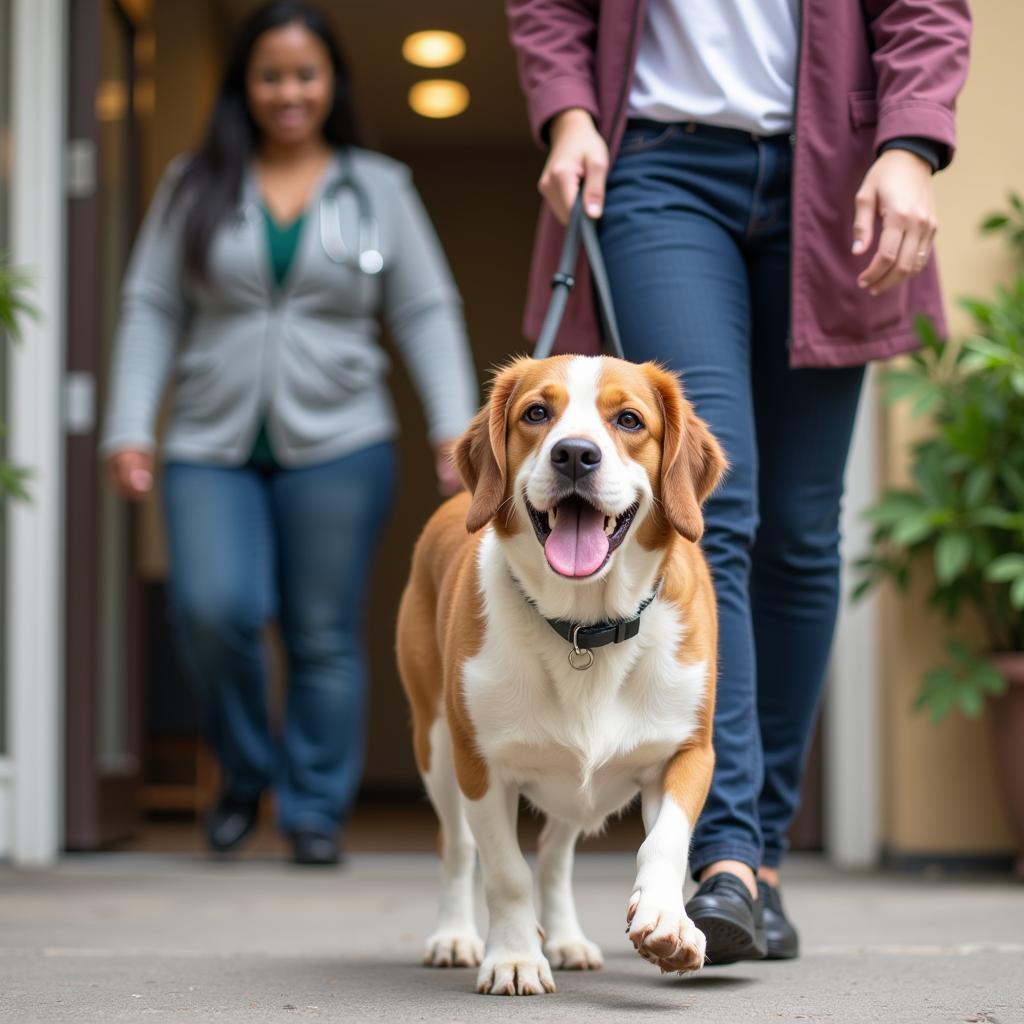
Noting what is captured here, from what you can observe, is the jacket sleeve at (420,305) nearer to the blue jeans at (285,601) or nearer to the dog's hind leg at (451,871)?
the blue jeans at (285,601)

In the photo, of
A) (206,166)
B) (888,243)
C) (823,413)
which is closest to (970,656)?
(823,413)

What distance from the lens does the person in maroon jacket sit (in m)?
2.48

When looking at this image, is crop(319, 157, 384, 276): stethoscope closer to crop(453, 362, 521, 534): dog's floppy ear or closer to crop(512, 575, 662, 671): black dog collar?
crop(453, 362, 521, 534): dog's floppy ear

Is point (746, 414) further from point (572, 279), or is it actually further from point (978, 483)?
point (978, 483)

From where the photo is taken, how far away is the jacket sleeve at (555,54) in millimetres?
2654

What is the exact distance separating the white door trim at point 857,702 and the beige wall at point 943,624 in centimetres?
10

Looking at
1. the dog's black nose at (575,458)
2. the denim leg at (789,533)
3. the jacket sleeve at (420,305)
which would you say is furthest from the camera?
the jacket sleeve at (420,305)

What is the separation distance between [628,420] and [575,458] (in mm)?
154

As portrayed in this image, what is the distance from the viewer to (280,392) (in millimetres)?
4281

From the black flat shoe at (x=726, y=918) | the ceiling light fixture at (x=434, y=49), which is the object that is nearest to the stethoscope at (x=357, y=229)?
the black flat shoe at (x=726, y=918)

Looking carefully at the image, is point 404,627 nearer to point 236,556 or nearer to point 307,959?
point 307,959

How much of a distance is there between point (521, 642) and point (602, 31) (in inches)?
41.6

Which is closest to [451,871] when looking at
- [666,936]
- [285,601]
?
[666,936]

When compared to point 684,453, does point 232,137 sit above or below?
above
